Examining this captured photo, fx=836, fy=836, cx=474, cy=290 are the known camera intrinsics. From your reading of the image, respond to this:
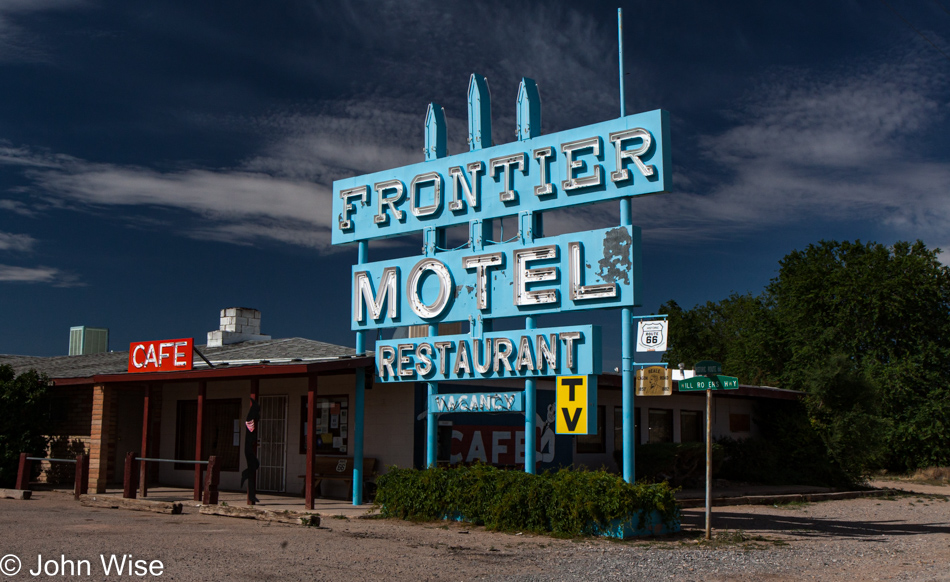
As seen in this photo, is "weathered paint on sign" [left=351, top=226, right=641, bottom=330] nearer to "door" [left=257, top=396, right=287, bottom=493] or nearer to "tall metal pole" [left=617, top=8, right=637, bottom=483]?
"tall metal pole" [left=617, top=8, right=637, bottom=483]

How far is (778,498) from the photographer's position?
19.4 meters

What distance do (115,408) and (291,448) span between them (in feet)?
13.4

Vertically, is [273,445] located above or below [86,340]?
below

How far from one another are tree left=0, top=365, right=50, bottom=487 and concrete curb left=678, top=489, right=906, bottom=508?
1530 cm

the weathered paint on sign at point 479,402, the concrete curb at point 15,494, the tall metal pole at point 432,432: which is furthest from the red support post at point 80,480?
the weathered paint on sign at point 479,402

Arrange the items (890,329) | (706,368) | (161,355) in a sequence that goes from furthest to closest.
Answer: (890,329) → (161,355) → (706,368)

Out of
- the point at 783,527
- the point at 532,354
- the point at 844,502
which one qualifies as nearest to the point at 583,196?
the point at 532,354

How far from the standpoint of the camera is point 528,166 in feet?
49.4

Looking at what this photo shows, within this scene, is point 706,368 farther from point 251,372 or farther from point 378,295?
point 251,372

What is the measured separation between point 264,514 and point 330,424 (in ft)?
14.6

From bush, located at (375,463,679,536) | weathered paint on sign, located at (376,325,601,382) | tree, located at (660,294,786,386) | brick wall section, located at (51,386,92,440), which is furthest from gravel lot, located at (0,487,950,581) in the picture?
tree, located at (660,294,786,386)

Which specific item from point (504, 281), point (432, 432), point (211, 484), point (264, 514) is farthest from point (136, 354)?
point (504, 281)

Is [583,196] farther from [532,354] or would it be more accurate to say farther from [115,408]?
[115,408]

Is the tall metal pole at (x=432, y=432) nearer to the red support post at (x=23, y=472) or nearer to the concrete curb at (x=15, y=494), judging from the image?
the concrete curb at (x=15, y=494)
